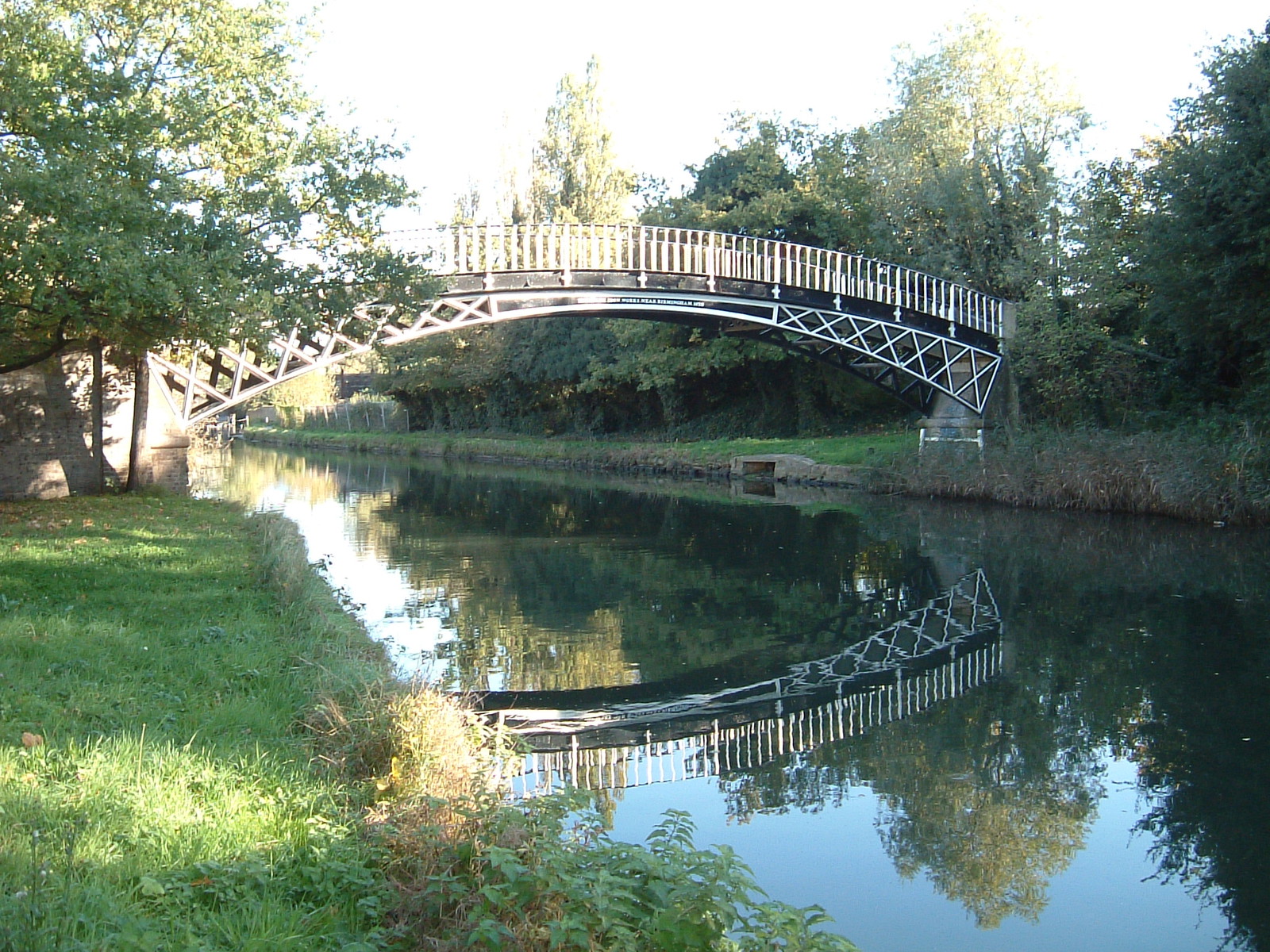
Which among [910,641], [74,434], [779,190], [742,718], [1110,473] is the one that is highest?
[779,190]

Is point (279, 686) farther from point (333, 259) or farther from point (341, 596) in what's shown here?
point (333, 259)

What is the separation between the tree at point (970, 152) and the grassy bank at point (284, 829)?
2703 centimetres

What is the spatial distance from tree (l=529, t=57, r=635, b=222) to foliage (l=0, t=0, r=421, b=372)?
2626cm

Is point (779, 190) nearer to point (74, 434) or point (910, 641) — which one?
point (74, 434)

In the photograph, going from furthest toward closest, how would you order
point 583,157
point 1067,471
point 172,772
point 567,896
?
point 583,157 → point 1067,471 → point 172,772 → point 567,896

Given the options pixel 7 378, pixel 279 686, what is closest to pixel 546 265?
pixel 7 378

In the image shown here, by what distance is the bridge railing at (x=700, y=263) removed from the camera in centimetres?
2139

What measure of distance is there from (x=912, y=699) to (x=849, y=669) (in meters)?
1.01

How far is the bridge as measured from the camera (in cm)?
2050

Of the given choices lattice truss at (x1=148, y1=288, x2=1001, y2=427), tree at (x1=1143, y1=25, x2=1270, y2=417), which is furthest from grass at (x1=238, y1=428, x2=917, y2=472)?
tree at (x1=1143, y1=25, x2=1270, y2=417)

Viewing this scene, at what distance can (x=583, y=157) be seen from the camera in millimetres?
46094

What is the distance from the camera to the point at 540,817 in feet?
16.0

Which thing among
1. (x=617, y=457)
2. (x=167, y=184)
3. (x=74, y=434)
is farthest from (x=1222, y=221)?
(x=617, y=457)

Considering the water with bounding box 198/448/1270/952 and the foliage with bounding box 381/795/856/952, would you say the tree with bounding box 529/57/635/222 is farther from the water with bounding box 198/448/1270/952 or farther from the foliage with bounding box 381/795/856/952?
the foliage with bounding box 381/795/856/952
